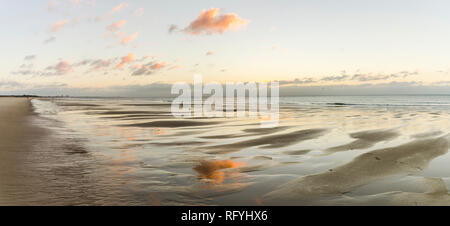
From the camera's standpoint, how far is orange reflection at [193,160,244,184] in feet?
23.1

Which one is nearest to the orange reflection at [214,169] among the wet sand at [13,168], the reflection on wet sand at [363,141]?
the wet sand at [13,168]

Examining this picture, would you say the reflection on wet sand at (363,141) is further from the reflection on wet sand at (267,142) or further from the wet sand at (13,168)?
the wet sand at (13,168)

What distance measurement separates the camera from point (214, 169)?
7.94 meters

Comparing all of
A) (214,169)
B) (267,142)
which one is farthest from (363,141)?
(214,169)

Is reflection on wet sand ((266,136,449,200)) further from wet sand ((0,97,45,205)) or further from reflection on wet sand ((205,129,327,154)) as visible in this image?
wet sand ((0,97,45,205))

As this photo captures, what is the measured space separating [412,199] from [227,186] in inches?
136

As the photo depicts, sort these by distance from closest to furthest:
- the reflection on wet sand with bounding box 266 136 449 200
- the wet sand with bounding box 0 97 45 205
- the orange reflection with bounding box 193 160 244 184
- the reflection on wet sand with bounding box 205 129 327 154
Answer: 1. the wet sand with bounding box 0 97 45 205
2. the reflection on wet sand with bounding box 266 136 449 200
3. the orange reflection with bounding box 193 160 244 184
4. the reflection on wet sand with bounding box 205 129 327 154

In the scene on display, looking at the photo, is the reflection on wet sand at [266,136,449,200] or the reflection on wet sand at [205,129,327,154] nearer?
the reflection on wet sand at [266,136,449,200]

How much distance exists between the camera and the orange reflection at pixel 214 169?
278 inches

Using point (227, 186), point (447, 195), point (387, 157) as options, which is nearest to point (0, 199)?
point (227, 186)

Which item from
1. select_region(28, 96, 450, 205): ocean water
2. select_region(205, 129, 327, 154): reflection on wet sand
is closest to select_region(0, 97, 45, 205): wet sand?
select_region(28, 96, 450, 205): ocean water

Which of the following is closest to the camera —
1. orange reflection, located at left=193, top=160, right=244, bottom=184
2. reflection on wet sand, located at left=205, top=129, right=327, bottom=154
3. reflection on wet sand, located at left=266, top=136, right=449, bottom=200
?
reflection on wet sand, located at left=266, top=136, right=449, bottom=200

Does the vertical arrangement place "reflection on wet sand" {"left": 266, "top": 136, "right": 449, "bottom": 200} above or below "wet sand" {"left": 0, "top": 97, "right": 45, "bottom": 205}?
below

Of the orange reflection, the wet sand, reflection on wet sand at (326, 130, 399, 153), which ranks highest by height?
the wet sand
